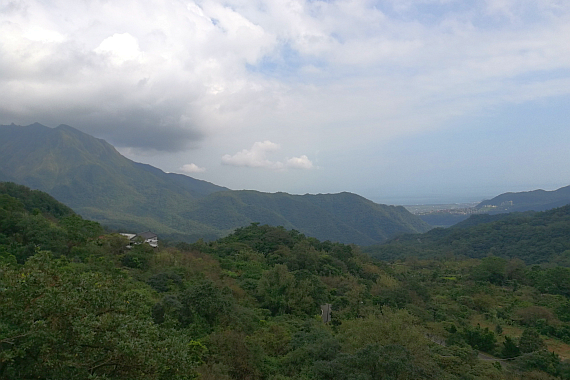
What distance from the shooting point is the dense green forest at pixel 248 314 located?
5730mm

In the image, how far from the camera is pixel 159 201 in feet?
429

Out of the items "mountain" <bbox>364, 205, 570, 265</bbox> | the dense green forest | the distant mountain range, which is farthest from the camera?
the distant mountain range

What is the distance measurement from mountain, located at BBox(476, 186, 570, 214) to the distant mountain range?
4021 cm

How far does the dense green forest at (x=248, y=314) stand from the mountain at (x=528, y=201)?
416ft

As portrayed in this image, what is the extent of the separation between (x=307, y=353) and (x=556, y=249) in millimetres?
56081

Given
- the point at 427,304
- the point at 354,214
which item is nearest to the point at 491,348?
the point at 427,304

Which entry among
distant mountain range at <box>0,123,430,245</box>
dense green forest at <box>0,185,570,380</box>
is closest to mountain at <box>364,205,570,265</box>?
dense green forest at <box>0,185,570,380</box>

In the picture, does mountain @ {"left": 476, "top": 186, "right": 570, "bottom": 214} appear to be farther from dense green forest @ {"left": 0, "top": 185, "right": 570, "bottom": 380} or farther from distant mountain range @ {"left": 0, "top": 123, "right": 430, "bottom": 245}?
dense green forest @ {"left": 0, "top": 185, "right": 570, "bottom": 380}

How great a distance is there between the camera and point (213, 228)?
107625 millimetres

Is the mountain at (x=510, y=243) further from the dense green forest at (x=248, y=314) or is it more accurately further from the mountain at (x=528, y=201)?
the mountain at (x=528, y=201)

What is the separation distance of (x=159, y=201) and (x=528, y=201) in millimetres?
150092

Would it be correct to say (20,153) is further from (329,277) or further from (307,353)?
(307,353)

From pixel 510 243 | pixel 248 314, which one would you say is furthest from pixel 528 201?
pixel 248 314

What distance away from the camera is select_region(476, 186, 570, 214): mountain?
463 ft
